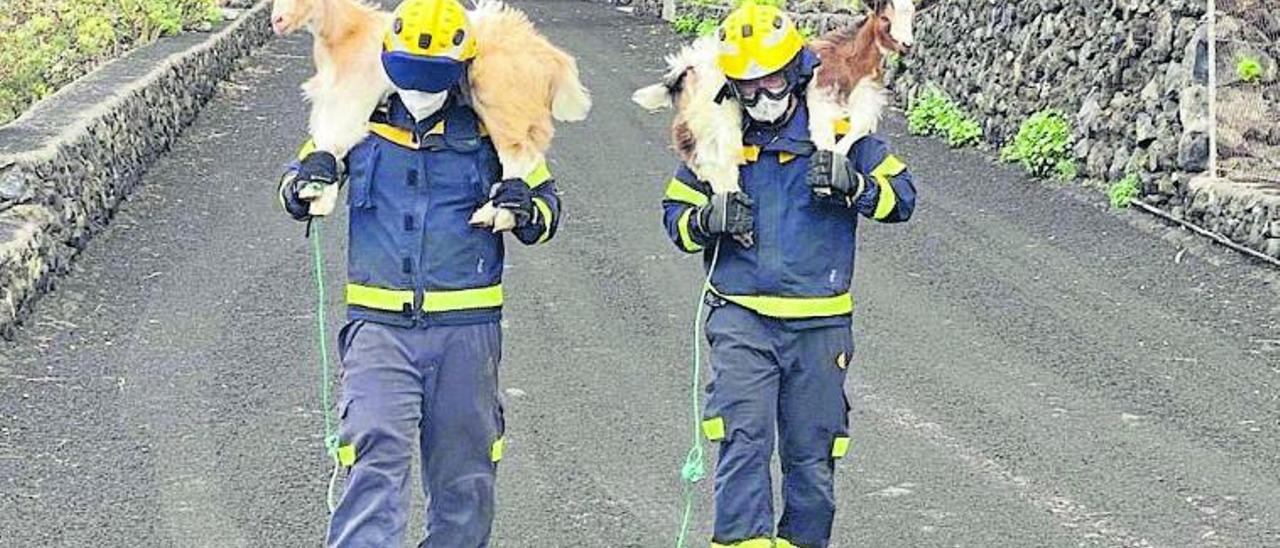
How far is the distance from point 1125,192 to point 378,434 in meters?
8.33

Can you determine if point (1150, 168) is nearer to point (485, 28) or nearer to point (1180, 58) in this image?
point (1180, 58)

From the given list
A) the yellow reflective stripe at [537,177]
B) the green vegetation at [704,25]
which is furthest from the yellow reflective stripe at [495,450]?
the green vegetation at [704,25]

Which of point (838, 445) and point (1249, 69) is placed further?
point (1249, 69)

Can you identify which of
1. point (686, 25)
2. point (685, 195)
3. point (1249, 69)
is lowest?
point (686, 25)

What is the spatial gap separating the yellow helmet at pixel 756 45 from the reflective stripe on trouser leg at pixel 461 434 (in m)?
1.03

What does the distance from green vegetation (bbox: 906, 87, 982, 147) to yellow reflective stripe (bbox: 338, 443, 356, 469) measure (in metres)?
10.5

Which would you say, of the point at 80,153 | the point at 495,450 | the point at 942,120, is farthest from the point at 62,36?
the point at 495,450

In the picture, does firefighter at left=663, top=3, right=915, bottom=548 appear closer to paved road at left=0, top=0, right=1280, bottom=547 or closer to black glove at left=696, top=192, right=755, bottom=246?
black glove at left=696, top=192, right=755, bottom=246

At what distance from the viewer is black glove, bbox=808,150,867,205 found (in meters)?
5.59

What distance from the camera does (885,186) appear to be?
575 cm

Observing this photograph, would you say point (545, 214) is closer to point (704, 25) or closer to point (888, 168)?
point (888, 168)

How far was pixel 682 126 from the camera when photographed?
591 cm

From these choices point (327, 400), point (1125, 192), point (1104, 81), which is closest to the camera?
point (327, 400)

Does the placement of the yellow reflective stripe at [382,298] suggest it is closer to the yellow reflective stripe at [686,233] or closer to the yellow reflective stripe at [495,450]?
the yellow reflective stripe at [495,450]
